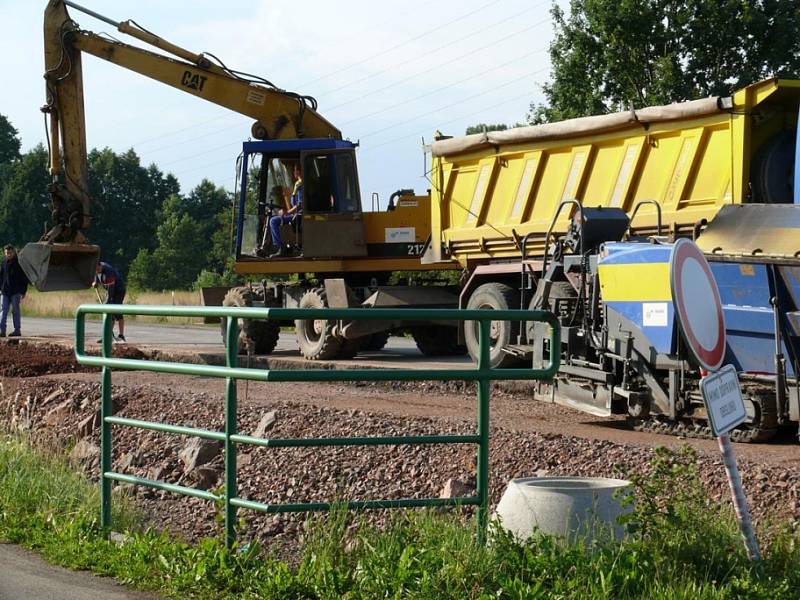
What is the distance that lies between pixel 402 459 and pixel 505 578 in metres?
4.71

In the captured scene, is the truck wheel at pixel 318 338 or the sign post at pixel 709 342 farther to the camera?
the truck wheel at pixel 318 338

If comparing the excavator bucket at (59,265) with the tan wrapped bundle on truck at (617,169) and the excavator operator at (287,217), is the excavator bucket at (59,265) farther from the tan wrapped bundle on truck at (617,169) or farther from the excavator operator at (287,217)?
the tan wrapped bundle on truck at (617,169)

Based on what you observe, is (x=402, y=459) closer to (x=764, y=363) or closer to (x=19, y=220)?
(x=764, y=363)

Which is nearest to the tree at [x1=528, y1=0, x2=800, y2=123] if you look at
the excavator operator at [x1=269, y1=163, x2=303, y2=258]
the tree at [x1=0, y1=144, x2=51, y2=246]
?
the excavator operator at [x1=269, y1=163, x2=303, y2=258]

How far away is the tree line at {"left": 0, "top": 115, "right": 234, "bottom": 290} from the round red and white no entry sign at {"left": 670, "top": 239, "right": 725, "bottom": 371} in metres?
66.9

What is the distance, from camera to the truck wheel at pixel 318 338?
19172 mm

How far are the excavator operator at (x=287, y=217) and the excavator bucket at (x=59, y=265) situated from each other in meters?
3.04

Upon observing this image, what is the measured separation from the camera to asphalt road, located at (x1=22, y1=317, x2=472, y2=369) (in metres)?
18.8

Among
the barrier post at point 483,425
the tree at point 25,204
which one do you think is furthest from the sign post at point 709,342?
the tree at point 25,204

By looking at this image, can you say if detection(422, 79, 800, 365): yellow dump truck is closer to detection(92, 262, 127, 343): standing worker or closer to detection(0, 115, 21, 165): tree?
detection(92, 262, 127, 343): standing worker

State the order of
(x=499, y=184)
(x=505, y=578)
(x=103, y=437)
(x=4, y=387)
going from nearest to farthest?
(x=505, y=578) < (x=103, y=437) < (x=4, y=387) < (x=499, y=184)

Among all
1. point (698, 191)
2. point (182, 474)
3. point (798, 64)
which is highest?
point (798, 64)

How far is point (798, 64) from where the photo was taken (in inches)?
1148

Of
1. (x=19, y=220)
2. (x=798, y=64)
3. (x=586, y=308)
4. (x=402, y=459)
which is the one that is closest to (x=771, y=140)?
(x=586, y=308)
